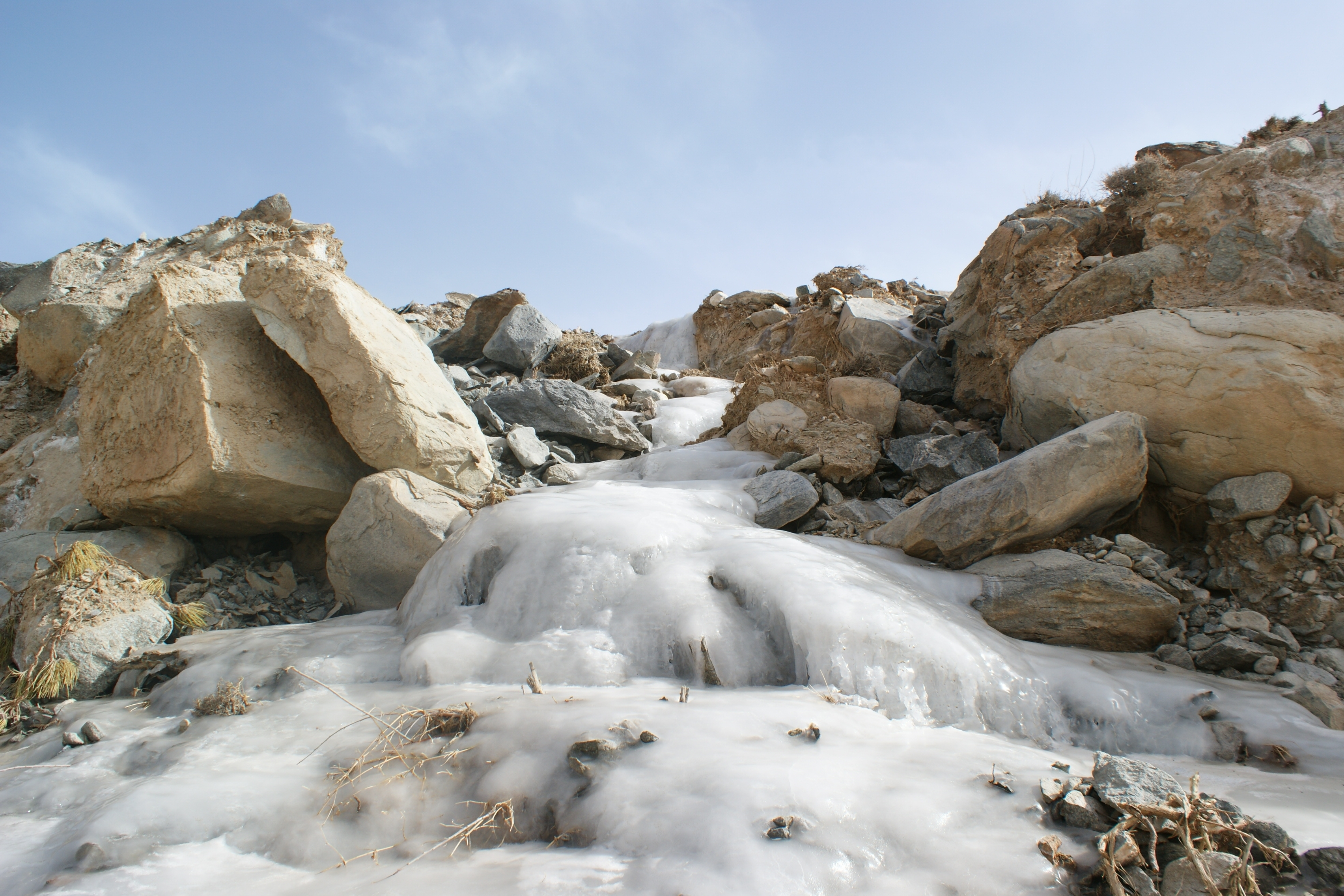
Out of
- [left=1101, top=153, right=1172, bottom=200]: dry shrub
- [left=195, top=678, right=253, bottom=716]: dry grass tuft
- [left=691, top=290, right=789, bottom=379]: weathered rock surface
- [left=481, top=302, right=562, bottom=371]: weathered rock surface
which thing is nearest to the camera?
[left=195, top=678, right=253, bottom=716]: dry grass tuft

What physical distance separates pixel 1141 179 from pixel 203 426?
28.0 ft

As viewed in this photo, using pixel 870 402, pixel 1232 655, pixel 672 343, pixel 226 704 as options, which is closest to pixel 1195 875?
pixel 1232 655

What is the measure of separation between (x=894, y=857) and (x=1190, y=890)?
2.52 ft

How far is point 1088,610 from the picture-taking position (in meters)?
3.99

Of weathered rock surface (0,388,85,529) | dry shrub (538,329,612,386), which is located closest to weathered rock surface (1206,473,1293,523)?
dry shrub (538,329,612,386)

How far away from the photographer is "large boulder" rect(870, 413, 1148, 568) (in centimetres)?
432

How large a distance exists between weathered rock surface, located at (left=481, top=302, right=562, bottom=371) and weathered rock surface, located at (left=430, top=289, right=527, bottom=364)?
2.55 feet

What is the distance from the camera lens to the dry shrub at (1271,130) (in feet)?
20.9

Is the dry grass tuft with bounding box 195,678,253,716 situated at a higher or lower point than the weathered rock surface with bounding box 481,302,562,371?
lower

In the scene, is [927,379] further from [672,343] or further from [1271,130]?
[672,343]

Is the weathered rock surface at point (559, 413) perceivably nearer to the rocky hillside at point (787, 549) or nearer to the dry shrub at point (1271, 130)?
the rocky hillside at point (787, 549)

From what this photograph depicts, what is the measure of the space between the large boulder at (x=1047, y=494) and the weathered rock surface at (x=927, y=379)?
3.21m

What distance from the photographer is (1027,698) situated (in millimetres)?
3414

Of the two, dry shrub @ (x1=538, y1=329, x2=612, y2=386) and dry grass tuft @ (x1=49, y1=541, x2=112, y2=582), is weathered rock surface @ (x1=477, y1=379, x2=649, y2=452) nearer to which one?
dry shrub @ (x1=538, y1=329, x2=612, y2=386)
